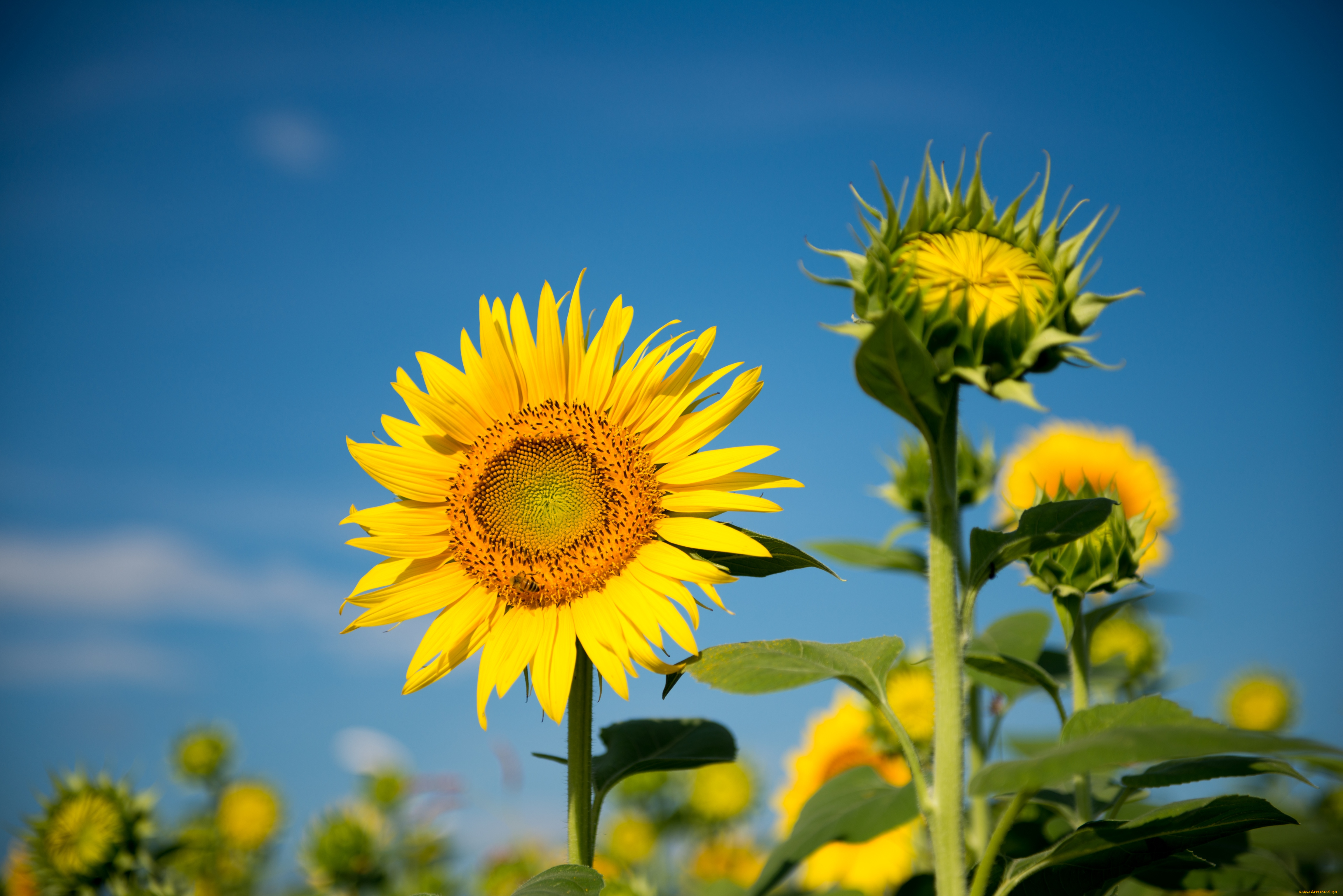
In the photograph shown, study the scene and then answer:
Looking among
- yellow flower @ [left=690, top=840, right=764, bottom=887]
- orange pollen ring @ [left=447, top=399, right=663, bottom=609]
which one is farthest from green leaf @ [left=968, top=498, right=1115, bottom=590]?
yellow flower @ [left=690, top=840, right=764, bottom=887]

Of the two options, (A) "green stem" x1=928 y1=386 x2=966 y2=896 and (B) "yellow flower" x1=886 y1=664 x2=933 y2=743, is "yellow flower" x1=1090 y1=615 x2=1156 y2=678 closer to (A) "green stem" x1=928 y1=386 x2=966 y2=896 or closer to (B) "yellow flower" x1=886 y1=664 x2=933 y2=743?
(B) "yellow flower" x1=886 y1=664 x2=933 y2=743

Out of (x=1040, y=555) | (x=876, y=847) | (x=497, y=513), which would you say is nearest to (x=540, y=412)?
(x=497, y=513)

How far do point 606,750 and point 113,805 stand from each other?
1956mm

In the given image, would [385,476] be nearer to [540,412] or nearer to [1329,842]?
[540,412]

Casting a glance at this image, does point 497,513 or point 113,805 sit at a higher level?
point 497,513

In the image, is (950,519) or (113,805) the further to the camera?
(113,805)

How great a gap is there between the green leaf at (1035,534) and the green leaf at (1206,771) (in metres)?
0.38

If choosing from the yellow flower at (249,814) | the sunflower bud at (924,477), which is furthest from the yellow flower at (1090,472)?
the yellow flower at (249,814)

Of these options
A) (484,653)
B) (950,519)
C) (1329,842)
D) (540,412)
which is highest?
(540,412)

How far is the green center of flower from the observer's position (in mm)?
1936

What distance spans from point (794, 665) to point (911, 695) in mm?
1887

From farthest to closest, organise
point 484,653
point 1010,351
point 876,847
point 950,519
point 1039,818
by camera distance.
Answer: point 876,847, point 1039,818, point 484,653, point 950,519, point 1010,351

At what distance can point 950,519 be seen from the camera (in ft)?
5.40

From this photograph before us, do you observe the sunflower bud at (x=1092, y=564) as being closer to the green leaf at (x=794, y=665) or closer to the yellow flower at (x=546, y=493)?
the green leaf at (x=794, y=665)
